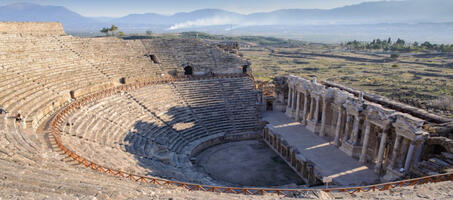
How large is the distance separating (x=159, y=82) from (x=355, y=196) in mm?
24533

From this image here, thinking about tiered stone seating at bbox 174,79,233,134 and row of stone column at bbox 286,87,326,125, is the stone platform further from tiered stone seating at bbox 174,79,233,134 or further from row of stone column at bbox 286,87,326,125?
tiered stone seating at bbox 174,79,233,134

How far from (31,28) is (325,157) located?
36890 mm

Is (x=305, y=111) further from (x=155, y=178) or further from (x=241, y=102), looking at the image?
(x=155, y=178)

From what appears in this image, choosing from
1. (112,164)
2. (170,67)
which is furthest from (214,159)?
(170,67)

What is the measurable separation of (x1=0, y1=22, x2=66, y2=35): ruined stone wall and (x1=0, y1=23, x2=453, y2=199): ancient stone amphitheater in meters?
0.13

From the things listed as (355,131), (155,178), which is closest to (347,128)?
(355,131)

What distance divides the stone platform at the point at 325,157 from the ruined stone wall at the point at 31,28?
29715 millimetres

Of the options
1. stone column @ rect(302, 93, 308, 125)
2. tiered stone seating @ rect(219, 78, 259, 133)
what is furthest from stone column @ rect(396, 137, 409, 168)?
tiered stone seating @ rect(219, 78, 259, 133)

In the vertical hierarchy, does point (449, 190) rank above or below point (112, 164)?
above

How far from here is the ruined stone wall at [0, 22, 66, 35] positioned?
104 feet

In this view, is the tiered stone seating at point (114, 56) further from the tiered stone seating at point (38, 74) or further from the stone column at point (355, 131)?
the stone column at point (355, 131)

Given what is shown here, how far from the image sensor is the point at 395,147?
17.7 metres

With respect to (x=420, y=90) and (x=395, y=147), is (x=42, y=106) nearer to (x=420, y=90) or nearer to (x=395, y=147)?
(x=395, y=147)

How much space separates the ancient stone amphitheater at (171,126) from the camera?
1134 centimetres
